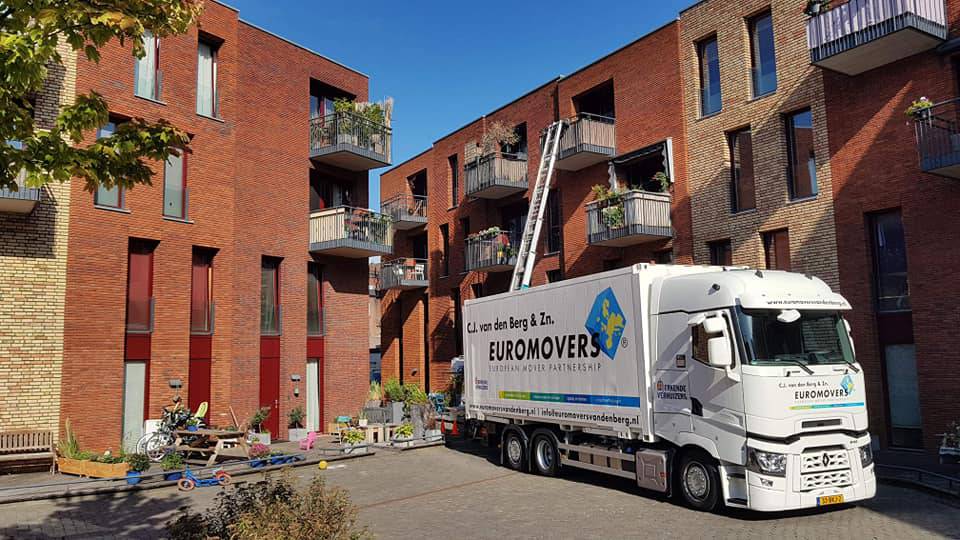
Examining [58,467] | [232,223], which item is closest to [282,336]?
[232,223]

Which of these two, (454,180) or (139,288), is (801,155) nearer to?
(454,180)

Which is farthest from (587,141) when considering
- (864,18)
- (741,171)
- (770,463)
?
(770,463)

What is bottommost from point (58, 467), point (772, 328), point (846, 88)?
point (58, 467)

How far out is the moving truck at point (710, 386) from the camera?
32.1ft

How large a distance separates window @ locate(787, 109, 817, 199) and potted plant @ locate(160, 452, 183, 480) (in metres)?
15.9

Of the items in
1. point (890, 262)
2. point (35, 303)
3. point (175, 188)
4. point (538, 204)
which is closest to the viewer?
point (35, 303)

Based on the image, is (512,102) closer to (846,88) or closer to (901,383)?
(846,88)

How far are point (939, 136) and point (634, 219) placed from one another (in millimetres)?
7841

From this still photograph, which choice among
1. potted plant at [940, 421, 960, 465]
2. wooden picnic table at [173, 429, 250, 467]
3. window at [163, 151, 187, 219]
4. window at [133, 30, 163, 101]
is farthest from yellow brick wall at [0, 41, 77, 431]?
potted plant at [940, 421, 960, 465]

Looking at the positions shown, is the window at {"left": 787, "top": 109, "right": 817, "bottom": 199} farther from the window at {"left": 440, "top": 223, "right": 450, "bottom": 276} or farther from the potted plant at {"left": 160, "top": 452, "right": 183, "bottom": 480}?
the window at {"left": 440, "top": 223, "right": 450, "bottom": 276}

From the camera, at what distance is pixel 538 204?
985 inches

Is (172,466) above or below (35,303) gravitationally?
below

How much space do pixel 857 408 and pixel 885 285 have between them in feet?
24.3

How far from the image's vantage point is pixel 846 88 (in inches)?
670
